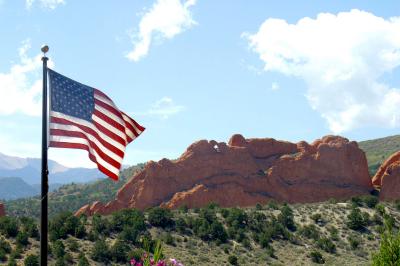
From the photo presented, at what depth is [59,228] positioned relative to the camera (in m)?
54.3

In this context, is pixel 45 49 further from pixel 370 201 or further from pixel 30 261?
pixel 370 201

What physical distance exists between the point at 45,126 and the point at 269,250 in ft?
153

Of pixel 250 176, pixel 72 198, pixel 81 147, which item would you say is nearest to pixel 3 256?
pixel 81 147

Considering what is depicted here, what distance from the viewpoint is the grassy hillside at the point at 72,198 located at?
408 ft

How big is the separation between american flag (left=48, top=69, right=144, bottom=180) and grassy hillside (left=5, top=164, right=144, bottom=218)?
10908cm

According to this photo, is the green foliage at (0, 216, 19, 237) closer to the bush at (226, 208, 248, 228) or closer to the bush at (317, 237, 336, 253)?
the bush at (226, 208, 248, 228)

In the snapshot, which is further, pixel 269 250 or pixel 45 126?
pixel 269 250

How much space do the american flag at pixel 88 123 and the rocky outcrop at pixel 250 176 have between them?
75.0m

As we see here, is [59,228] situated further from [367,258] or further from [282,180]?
[282,180]

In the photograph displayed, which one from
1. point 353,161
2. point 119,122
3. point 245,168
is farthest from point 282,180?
point 119,122

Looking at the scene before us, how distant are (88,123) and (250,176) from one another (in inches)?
3283

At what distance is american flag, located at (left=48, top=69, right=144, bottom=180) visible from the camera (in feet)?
37.6

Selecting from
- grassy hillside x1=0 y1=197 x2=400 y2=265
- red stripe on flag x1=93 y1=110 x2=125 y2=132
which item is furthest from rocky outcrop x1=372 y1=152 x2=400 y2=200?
red stripe on flag x1=93 y1=110 x2=125 y2=132

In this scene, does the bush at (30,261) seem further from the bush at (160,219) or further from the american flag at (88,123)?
the american flag at (88,123)
